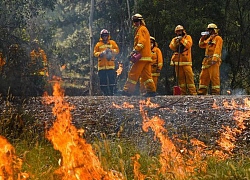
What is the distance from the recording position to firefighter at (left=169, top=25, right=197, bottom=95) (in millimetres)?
11242

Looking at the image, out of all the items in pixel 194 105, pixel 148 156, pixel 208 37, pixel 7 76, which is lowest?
pixel 148 156

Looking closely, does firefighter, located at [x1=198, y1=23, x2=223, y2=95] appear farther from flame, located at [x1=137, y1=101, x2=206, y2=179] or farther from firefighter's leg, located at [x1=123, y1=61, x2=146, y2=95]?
flame, located at [x1=137, y1=101, x2=206, y2=179]

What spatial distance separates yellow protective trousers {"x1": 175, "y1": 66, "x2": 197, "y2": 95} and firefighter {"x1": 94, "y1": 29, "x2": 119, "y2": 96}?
1.77 meters

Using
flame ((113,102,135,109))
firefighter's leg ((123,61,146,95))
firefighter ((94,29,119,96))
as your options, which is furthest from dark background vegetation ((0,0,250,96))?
flame ((113,102,135,109))

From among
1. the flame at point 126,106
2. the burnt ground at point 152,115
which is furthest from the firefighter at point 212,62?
the flame at point 126,106

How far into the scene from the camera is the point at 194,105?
7793 millimetres

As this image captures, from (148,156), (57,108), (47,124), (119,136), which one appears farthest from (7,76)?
(148,156)

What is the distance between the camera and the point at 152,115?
24.3 feet

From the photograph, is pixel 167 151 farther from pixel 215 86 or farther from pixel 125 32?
pixel 125 32

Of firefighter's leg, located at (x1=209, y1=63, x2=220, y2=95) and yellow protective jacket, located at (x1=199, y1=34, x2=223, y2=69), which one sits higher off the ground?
yellow protective jacket, located at (x1=199, y1=34, x2=223, y2=69)

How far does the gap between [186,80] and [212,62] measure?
83 cm

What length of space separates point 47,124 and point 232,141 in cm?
298

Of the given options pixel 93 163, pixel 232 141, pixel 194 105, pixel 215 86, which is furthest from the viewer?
pixel 215 86

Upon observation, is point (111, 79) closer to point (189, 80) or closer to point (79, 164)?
point (189, 80)
